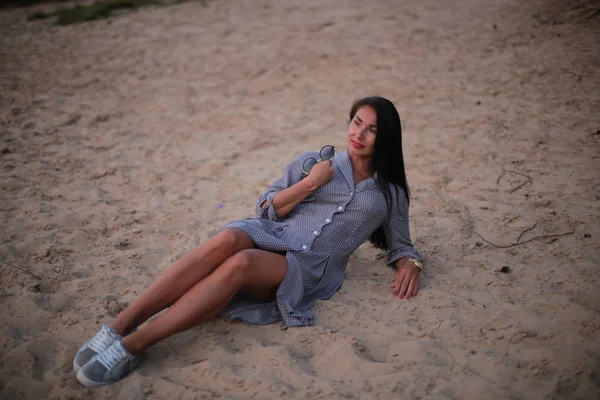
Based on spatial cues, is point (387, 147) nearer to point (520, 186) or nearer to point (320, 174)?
point (320, 174)

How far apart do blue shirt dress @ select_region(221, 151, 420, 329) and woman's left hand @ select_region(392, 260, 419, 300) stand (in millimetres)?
80

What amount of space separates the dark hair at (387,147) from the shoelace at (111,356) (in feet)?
5.52

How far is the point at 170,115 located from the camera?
19.3 ft

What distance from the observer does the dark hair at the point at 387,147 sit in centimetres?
295

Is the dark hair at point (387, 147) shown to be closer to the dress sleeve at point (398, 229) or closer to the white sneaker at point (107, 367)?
the dress sleeve at point (398, 229)

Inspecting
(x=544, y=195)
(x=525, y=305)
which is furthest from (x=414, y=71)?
(x=525, y=305)

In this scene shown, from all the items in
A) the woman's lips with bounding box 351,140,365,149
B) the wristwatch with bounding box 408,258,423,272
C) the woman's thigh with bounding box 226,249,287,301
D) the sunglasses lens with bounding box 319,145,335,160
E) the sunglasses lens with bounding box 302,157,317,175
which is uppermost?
the woman's lips with bounding box 351,140,365,149

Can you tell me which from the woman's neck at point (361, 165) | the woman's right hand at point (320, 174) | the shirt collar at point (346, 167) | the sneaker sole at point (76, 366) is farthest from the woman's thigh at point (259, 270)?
the sneaker sole at point (76, 366)

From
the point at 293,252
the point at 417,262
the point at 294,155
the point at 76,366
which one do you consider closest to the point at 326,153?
the point at 293,252

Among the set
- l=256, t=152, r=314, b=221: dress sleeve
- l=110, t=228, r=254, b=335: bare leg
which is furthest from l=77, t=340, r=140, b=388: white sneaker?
l=256, t=152, r=314, b=221: dress sleeve

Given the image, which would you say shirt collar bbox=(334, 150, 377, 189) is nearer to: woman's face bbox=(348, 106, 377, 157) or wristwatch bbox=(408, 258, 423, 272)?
woman's face bbox=(348, 106, 377, 157)

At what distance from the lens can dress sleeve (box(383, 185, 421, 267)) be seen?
3.12 metres

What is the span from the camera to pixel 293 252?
2854mm

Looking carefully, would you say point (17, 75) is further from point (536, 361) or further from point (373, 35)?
point (536, 361)
